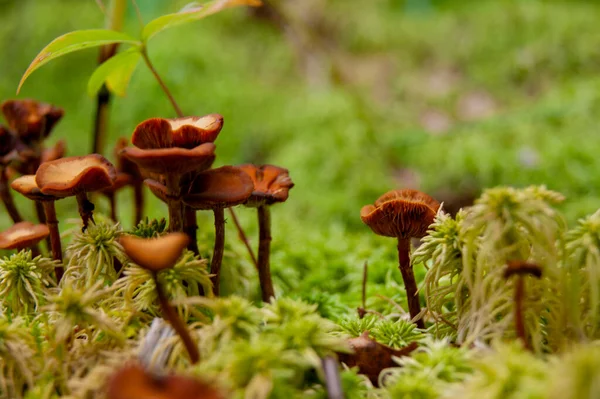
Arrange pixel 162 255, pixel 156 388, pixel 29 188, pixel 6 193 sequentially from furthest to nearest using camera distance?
1. pixel 6 193
2. pixel 29 188
3. pixel 162 255
4. pixel 156 388

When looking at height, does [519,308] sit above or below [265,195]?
below

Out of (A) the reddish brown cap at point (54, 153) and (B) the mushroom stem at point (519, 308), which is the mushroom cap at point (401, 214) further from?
(A) the reddish brown cap at point (54, 153)

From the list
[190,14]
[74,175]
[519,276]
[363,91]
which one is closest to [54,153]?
Result: [74,175]

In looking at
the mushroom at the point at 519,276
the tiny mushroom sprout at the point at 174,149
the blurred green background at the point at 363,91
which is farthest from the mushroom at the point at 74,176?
the blurred green background at the point at 363,91

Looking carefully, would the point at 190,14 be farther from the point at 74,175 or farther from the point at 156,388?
the point at 156,388

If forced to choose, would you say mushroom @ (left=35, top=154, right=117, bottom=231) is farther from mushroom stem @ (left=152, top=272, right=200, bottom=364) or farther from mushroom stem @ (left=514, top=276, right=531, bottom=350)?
mushroom stem @ (left=514, top=276, right=531, bottom=350)

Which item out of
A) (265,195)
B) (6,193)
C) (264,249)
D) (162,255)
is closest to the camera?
(162,255)

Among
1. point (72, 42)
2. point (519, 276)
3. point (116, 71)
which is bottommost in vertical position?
point (519, 276)

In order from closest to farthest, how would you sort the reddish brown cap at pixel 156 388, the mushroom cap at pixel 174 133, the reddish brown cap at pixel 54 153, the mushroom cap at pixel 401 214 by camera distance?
the reddish brown cap at pixel 156 388 → the mushroom cap at pixel 174 133 → the mushroom cap at pixel 401 214 → the reddish brown cap at pixel 54 153
